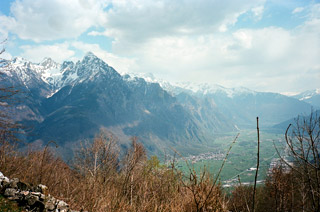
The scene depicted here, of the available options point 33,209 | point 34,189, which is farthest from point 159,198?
point 34,189

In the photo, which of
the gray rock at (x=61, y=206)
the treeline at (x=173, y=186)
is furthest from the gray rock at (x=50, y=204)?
the treeline at (x=173, y=186)

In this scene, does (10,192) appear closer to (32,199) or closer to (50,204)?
(32,199)

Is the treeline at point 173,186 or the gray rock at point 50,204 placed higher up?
the treeline at point 173,186

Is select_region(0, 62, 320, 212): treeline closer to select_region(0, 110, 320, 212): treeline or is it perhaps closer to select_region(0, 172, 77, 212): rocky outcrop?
select_region(0, 110, 320, 212): treeline

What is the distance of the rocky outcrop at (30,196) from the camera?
9.93 meters

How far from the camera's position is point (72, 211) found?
9.16 m

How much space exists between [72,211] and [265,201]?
29083mm

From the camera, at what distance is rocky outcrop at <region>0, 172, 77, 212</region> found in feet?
32.6

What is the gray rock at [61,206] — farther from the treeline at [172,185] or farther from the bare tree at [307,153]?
the bare tree at [307,153]

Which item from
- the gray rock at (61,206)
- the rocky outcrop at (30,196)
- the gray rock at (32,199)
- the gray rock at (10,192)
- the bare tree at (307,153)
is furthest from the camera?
the gray rock at (10,192)

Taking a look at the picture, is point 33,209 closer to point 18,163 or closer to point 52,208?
point 52,208

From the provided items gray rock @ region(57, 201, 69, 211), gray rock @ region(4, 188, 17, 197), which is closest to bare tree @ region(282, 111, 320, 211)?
gray rock @ region(57, 201, 69, 211)

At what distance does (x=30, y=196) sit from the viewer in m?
10.8

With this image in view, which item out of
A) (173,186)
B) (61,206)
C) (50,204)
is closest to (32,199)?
(50,204)
